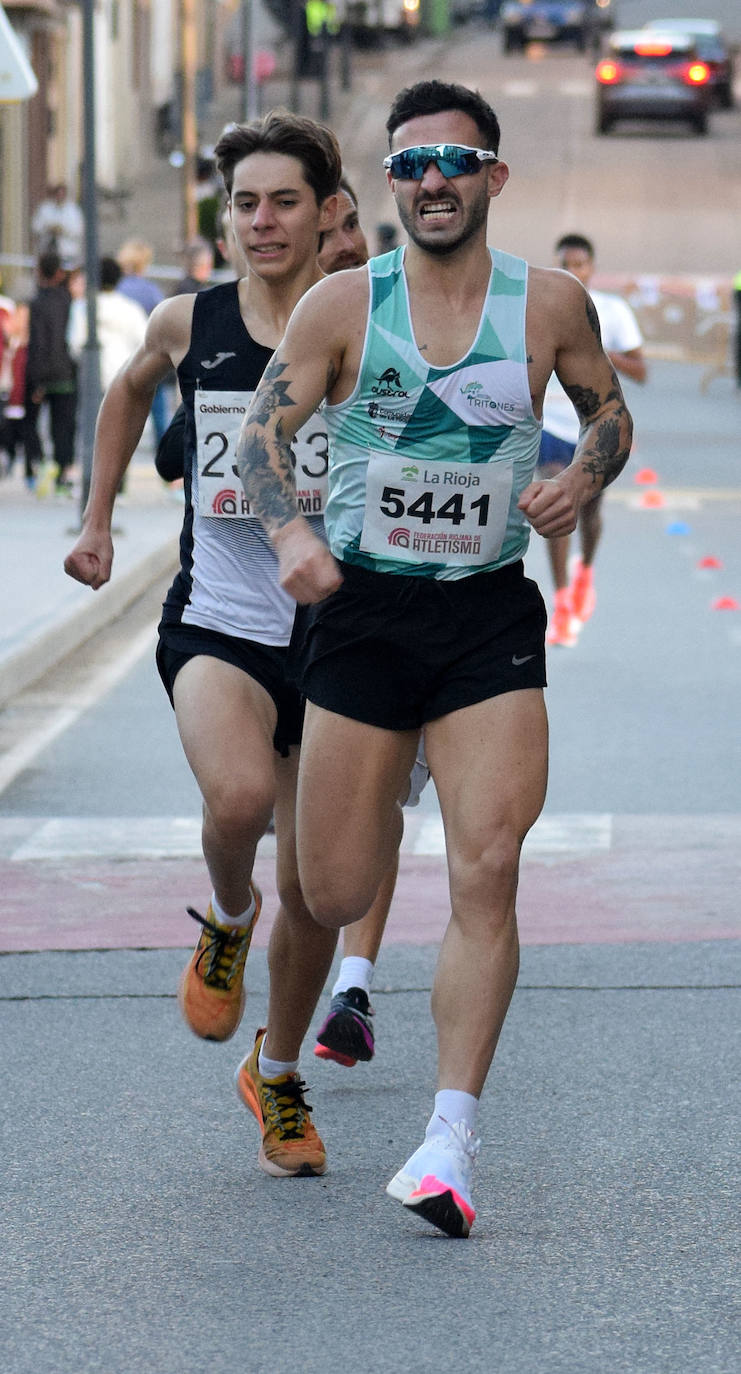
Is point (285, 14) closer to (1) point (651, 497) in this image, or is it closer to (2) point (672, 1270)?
(1) point (651, 497)

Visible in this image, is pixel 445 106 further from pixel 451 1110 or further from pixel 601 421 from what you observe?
pixel 451 1110

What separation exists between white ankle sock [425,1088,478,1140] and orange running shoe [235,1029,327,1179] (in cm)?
41

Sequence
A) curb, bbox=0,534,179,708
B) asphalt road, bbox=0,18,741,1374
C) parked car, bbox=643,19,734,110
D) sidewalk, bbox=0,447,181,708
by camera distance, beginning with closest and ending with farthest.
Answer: asphalt road, bbox=0,18,741,1374 < curb, bbox=0,534,179,708 < sidewalk, bbox=0,447,181,708 < parked car, bbox=643,19,734,110

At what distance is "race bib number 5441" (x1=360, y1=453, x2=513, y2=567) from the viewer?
15.5 ft

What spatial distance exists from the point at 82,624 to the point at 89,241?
505cm

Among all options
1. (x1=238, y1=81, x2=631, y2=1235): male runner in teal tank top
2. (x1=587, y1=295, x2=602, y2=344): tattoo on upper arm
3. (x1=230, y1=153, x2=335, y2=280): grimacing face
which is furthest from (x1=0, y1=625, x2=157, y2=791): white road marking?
(x1=587, y1=295, x2=602, y2=344): tattoo on upper arm

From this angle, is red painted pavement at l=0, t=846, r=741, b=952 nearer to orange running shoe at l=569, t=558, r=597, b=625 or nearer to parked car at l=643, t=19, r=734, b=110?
orange running shoe at l=569, t=558, r=597, b=625

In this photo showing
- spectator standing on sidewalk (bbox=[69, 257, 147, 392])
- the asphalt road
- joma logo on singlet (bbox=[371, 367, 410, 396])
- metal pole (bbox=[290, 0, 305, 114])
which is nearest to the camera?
the asphalt road

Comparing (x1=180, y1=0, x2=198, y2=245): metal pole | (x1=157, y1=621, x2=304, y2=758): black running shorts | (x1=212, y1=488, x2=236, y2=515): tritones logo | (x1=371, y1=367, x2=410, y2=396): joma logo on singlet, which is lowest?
(x1=180, y1=0, x2=198, y2=245): metal pole

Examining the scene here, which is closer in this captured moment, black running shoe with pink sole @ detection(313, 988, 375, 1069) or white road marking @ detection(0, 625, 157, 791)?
black running shoe with pink sole @ detection(313, 988, 375, 1069)

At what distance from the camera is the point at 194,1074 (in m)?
5.78

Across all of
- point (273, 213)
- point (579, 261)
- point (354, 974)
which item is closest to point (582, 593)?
point (579, 261)

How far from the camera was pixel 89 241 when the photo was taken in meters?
17.8

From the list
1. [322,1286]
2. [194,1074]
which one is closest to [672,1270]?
[322,1286]
